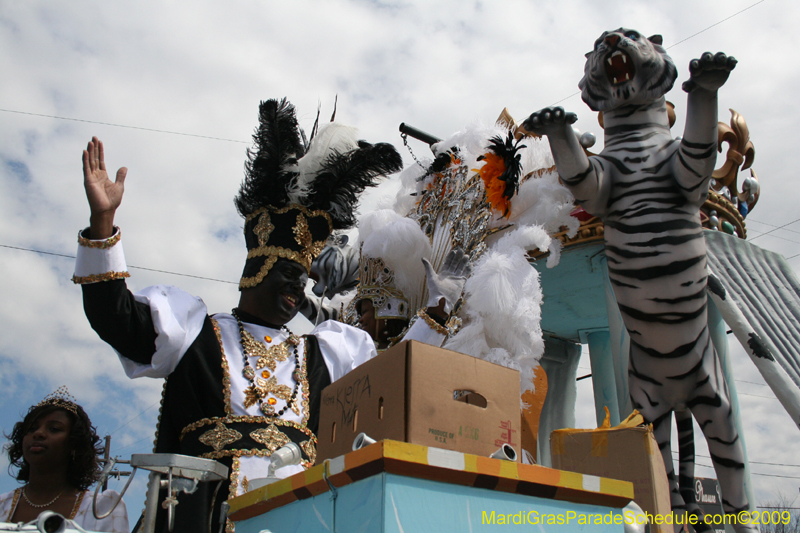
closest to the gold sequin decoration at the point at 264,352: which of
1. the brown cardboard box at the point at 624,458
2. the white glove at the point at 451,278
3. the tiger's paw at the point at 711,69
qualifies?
the white glove at the point at 451,278

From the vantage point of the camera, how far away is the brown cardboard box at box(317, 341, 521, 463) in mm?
1291

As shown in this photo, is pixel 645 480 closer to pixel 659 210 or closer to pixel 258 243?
pixel 659 210

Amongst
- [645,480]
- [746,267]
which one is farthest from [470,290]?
[746,267]

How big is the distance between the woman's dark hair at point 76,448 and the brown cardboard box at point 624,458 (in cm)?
179

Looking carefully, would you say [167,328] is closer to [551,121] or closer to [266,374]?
[266,374]

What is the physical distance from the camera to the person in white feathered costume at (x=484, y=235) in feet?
9.64

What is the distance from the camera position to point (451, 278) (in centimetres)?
299

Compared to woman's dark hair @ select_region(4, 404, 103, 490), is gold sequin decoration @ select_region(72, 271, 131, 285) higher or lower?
higher

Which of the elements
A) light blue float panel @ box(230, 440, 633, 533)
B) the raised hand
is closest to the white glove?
the raised hand

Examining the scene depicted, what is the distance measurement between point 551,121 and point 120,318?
5.93ft

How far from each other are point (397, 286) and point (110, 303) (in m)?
1.93

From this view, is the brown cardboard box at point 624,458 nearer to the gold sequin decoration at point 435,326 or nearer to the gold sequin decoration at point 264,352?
the gold sequin decoration at point 435,326

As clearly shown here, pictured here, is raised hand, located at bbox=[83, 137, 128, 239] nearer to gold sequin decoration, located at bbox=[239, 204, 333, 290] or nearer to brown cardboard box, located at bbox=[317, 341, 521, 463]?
gold sequin decoration, located at bbox=[239, 204, 333, 290]

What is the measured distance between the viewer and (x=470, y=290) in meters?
2.98
